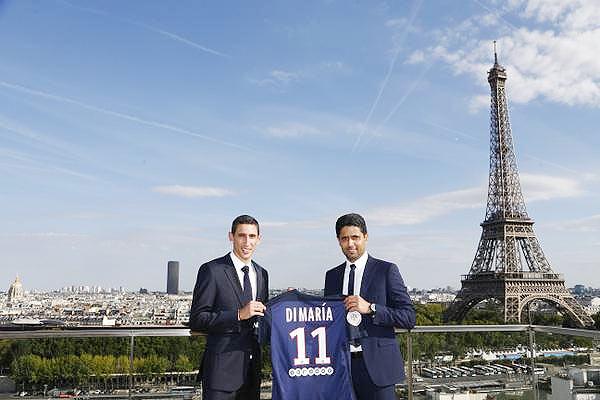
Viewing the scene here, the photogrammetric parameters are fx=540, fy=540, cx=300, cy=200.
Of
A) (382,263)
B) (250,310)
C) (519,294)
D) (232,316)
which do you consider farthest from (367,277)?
(519,294)

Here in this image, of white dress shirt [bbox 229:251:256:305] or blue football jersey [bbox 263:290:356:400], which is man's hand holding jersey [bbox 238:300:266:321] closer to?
blue football jersey [bbox 263:290:356:400]

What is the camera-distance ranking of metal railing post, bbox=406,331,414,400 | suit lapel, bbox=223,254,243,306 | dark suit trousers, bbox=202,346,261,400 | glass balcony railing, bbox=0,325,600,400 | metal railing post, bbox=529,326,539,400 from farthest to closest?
metal railing post, bbox=529,326,539,400 < metal railing post, bbox=406,331,414,400 < glass balcony railing, bbox=0,325,600,400 < suit lapel, bbox=223,254,243,306 < dark suit trousers, bbox=202,346,261,400

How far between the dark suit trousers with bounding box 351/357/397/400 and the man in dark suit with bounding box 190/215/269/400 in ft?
2.17

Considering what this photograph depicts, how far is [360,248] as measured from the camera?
3766 millimetres

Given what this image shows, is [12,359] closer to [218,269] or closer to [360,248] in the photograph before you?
[218,269]

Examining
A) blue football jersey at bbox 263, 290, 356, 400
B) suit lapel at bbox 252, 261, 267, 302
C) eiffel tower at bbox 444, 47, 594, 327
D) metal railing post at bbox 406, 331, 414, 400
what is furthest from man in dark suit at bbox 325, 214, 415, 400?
eiffel tower at bbox 444, 47, 594, 327

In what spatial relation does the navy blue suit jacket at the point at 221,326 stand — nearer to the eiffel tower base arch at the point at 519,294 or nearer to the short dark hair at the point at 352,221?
the short dark hair at the point at 352,221

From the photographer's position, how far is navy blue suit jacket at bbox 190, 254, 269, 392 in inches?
136

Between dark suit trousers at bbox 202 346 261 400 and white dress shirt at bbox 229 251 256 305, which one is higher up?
white dress shirt at bbox 229 251 256 305

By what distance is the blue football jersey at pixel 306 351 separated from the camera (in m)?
3.56

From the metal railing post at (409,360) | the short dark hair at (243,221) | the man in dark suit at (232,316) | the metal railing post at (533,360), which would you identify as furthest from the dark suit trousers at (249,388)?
the metal railing post at (533,360)

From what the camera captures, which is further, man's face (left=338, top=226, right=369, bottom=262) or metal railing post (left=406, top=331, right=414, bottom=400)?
metal railing post (left=406, top=331, right=414, bottom=400)

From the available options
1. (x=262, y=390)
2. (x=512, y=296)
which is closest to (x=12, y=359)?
(x=262, y=390)

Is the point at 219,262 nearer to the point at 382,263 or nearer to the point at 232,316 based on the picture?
the point at 232,316
